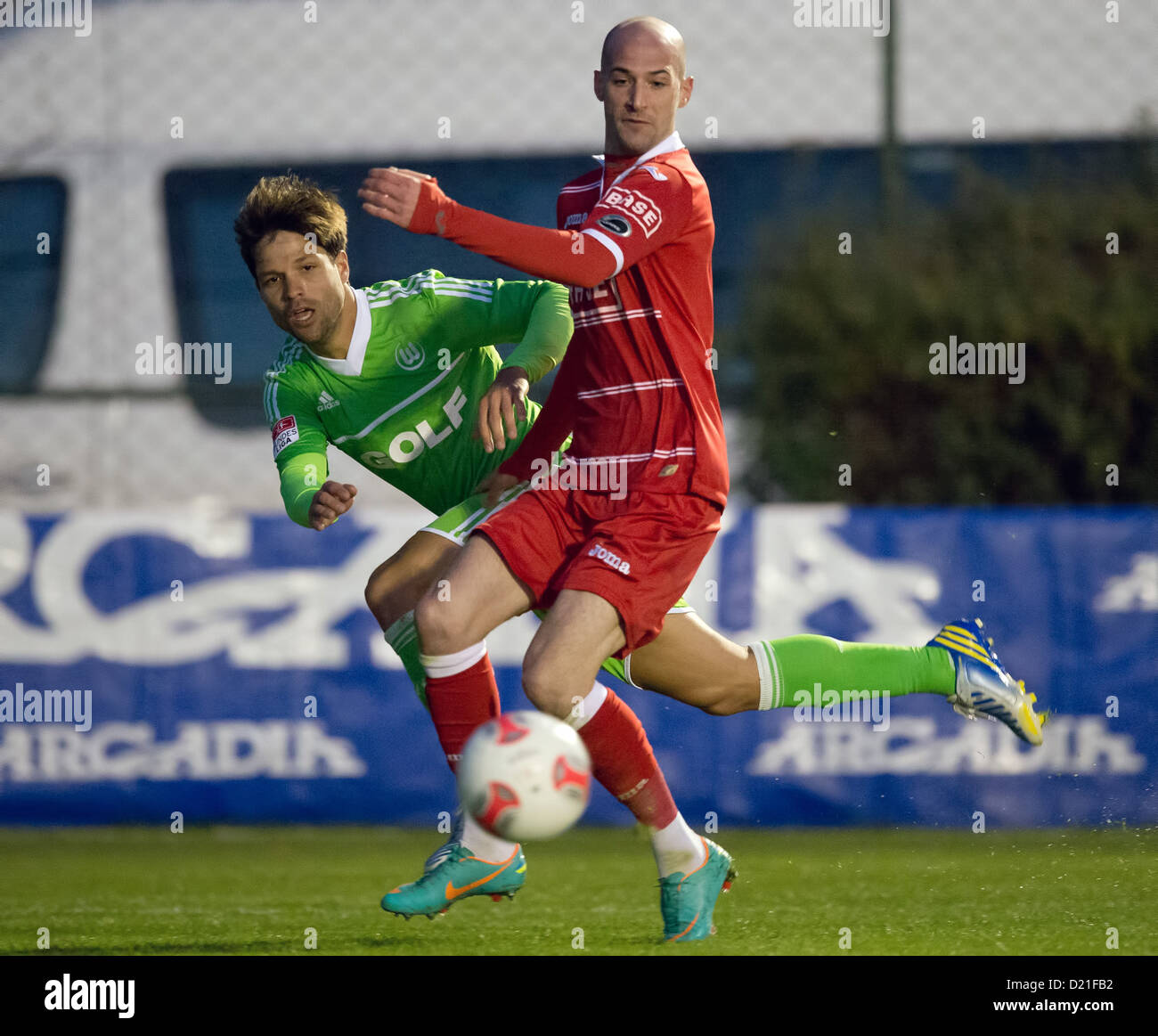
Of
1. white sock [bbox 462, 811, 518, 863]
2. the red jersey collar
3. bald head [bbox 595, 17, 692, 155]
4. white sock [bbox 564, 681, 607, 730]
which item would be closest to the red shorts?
white sock [bbox 564, 681, 607, 730]

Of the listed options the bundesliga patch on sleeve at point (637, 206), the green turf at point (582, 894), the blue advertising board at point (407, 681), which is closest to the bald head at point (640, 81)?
the bundesliga patch on sleeve at point (637, 206)

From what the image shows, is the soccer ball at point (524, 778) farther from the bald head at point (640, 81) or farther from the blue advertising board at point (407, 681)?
the blue advertising board at point (407, 681)

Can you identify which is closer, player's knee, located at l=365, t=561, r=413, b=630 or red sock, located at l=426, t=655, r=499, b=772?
red sock, located at l=426, t=655, r=499, b=772

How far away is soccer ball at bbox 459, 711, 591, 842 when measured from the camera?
3.88m

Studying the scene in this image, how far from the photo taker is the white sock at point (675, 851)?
178 inches

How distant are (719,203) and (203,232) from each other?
3.10 m

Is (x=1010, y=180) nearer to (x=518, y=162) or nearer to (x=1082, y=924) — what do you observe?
(x=518, y=162)

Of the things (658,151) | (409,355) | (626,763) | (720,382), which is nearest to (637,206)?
(658,151)

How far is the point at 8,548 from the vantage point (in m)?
7.59

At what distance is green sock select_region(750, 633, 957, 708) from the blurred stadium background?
2.66 metres

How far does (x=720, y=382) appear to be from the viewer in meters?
8.73

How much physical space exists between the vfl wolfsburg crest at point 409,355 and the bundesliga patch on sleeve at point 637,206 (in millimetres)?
904

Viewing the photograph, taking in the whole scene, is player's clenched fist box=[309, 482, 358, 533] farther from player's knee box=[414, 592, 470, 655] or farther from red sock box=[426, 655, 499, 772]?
red sock box=[426, 655, 499, 772]

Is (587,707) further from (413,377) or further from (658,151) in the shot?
(658,151)
